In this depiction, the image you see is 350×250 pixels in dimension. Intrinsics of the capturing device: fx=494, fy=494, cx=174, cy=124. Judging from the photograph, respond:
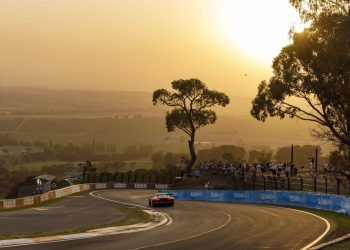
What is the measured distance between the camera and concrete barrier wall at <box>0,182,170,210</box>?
4353 centimetres

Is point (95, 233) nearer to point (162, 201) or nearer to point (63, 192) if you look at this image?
point (162, 201)

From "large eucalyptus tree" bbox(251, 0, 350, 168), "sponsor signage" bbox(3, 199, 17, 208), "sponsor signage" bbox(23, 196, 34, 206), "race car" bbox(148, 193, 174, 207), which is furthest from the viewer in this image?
"sponsor signage" bbox(23, 196, 34, 206)

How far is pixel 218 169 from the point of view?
212 feet

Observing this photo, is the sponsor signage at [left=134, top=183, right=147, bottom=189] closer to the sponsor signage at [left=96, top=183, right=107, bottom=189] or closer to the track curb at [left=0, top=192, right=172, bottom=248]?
the sponsor signage at [left=96, top=183, right=107, bottom=189]

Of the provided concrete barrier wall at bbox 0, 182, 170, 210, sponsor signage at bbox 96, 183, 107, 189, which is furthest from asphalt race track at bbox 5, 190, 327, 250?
sponsor signage at bbox 96, 183, 107, 189

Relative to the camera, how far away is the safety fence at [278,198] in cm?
3130

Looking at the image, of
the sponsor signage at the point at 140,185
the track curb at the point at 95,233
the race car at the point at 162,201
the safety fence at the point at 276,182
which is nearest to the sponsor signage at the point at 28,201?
the race car at the point at 162,201

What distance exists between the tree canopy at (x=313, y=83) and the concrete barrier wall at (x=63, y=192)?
22.8 meters

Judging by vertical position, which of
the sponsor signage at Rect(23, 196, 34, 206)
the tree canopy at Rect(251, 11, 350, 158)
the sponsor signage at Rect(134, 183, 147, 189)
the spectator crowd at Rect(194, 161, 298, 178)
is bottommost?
the sponsor signage at Rect(23, 196, 34, 206)

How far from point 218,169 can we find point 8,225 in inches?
1667

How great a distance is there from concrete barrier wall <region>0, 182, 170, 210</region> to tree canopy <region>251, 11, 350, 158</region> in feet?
75.0

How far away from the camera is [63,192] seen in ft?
207

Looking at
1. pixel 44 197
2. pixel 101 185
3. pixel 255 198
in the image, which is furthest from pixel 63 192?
pixel 255 198

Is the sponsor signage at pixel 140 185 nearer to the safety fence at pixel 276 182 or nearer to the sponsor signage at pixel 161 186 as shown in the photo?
the sponsor signage at pixel 161 186
